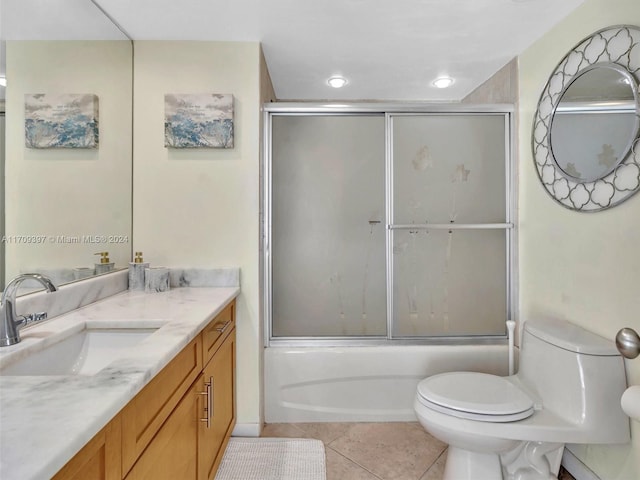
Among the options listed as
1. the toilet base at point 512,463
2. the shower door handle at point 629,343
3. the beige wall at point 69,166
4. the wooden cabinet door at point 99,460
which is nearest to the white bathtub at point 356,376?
the toilet base at point 512,463

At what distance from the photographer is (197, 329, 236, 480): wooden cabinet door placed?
1.37 metres

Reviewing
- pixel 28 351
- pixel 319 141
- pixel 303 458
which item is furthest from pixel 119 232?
pixel 303 458

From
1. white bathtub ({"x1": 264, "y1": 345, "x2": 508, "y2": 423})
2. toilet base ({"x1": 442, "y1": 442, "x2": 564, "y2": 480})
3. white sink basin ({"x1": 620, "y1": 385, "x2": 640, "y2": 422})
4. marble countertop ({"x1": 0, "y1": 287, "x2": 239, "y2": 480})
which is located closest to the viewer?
marble countertop ({"x1": 0, "y1": 287, "x2": 239, "y2": 480})

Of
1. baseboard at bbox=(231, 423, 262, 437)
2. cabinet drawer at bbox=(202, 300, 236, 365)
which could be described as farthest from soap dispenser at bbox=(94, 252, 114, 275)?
baseboard at bbox=(231, 423, 262, 437)

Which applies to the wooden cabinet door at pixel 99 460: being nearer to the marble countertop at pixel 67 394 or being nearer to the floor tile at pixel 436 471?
the marble countertop at pixel 67 394

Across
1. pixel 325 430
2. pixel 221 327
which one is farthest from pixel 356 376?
pixel 221 327

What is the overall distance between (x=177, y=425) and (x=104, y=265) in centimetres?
98

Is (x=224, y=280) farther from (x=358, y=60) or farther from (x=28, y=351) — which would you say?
(x=358, y=60)

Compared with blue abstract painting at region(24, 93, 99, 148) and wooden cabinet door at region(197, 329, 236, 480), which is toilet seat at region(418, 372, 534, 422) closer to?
wooden cabinet door at region(197, 329, 236, 480)

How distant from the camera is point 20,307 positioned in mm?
1202

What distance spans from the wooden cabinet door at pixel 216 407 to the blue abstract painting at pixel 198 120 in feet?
3.53

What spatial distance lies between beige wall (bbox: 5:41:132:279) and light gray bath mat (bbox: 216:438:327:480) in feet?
3.86

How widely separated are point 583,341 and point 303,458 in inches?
55.6

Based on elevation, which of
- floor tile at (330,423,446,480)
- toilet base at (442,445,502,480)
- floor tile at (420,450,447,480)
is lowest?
floor tile at (420,450,447,480)
